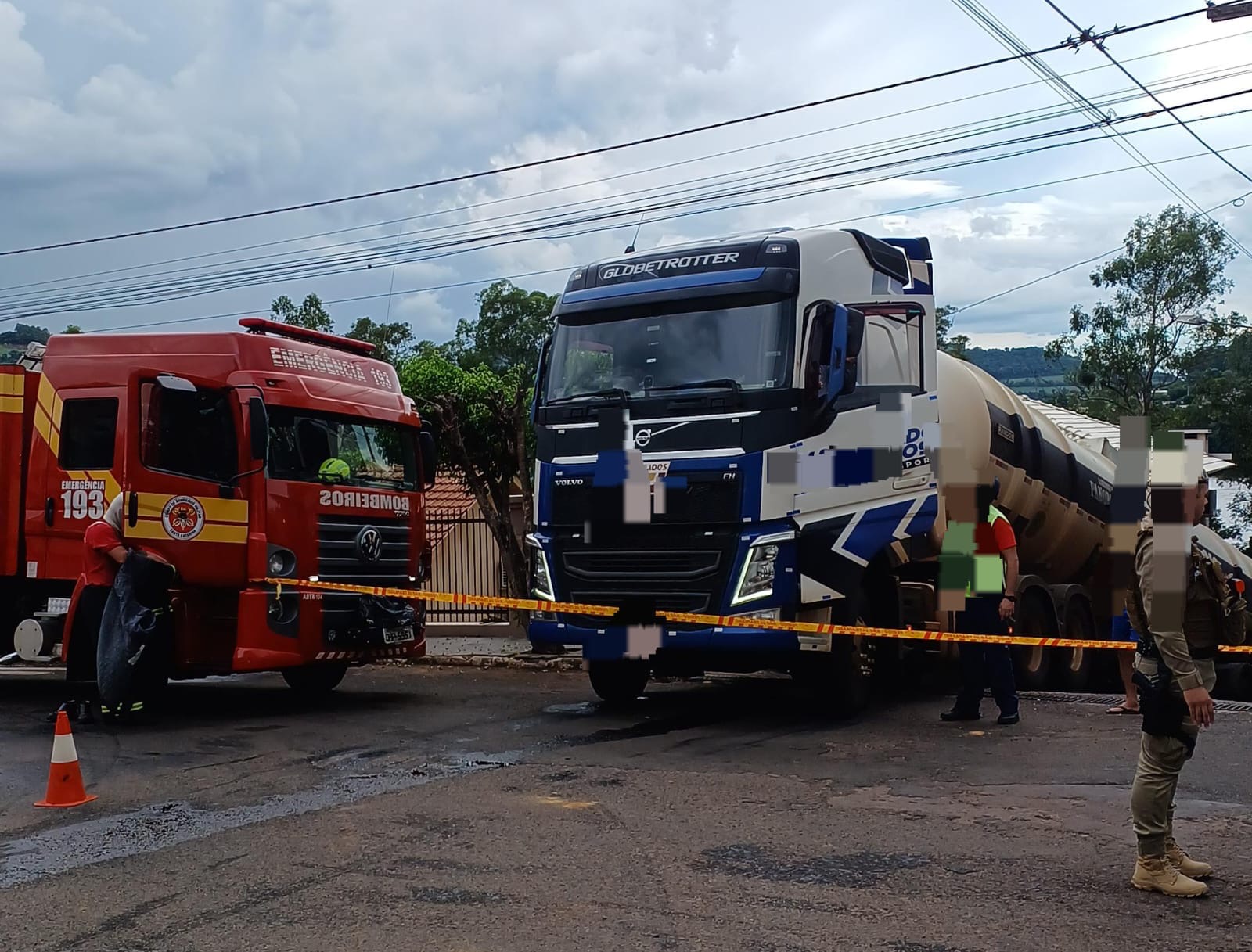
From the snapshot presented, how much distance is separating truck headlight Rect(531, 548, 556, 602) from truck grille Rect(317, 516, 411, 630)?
177 centimetres

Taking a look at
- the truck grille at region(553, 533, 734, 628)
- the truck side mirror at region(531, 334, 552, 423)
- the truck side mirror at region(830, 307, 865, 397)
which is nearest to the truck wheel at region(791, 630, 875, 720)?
the truck grille at region(553, 533, 734, 628)

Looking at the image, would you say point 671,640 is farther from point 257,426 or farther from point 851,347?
point 257,426

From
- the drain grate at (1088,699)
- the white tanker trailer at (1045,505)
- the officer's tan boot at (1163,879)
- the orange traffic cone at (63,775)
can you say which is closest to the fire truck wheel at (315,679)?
the orange traffic cone at (63,775)

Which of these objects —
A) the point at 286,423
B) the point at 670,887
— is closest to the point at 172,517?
the point at 286,423

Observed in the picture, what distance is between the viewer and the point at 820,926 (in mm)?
4453

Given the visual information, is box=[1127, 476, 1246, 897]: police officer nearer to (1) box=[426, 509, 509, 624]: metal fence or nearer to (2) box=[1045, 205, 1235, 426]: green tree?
(1) box=[426, 509, 509, 624]: metal fence

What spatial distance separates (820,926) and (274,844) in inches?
107

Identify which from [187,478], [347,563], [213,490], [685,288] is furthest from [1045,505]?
[187,478]

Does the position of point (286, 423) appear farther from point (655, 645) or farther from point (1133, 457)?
point (1133, 457)

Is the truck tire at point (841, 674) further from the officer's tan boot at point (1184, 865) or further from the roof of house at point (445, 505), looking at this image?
the roof of house at point (445, 505)

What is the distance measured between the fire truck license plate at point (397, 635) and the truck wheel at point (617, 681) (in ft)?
5.73

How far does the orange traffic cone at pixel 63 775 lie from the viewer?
6695 millimetres

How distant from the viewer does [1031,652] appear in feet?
37.0

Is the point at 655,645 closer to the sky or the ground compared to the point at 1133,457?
closer to the ground
